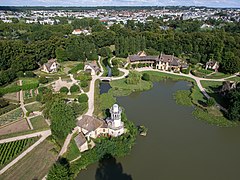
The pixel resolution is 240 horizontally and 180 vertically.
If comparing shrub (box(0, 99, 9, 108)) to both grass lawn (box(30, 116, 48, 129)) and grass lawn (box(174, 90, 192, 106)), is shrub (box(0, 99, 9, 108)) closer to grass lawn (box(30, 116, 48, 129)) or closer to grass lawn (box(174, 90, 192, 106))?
grass lawn (box(30, 116, 48, 129))

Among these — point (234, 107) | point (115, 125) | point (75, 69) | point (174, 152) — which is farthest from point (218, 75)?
point (115, 125)

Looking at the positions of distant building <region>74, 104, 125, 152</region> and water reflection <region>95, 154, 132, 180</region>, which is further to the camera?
distant building <region>74, 104, 125, 152</region>

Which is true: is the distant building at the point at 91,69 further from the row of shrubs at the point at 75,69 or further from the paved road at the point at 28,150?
the paved road at the point at 28,150

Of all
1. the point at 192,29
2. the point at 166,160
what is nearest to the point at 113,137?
the point at 166,160

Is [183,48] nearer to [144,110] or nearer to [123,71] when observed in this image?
[123,71]

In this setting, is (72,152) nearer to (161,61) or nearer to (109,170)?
(109,170)

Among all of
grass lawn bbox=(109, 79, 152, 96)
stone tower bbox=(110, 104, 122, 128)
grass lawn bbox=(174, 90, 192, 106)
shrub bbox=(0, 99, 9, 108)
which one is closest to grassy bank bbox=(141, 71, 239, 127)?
grass lawn bbox=(174, 90, 192, 106)

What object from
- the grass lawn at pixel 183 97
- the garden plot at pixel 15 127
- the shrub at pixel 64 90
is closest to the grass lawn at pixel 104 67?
the shrub at pixel 64 90
